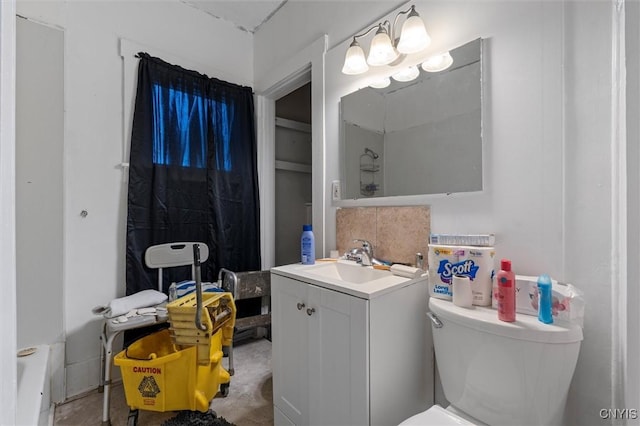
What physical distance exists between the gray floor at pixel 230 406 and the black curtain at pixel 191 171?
0.61m

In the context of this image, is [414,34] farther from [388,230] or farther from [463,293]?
[463,293]

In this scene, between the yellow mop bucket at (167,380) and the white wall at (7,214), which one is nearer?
the white wall at (7,214)

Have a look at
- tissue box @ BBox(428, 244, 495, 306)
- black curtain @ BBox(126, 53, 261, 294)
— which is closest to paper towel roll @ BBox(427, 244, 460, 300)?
tissue box @ BBox(428, 244, 495, 306)

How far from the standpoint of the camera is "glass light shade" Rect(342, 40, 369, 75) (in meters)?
1.48

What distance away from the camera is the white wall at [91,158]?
1.68 metres

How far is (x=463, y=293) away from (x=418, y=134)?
73cm

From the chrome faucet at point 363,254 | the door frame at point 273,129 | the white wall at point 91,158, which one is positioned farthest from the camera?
the door frame at point 273,129

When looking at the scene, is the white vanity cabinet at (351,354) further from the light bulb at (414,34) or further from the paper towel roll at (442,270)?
the light bulb at (414,34)

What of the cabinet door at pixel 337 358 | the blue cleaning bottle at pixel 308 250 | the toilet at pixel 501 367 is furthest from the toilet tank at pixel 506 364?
the blue cleaning bottle at pixel 308 250

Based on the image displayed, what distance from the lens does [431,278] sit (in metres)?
1.05

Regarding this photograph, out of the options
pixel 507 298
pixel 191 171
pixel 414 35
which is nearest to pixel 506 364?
pixel 507 298

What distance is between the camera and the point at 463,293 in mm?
947

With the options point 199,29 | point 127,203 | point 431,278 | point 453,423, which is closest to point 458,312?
point 431,278

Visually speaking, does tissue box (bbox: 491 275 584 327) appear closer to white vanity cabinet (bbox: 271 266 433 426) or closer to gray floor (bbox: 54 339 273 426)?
white vanity cabinet (bbox: 271 266 433 426)
